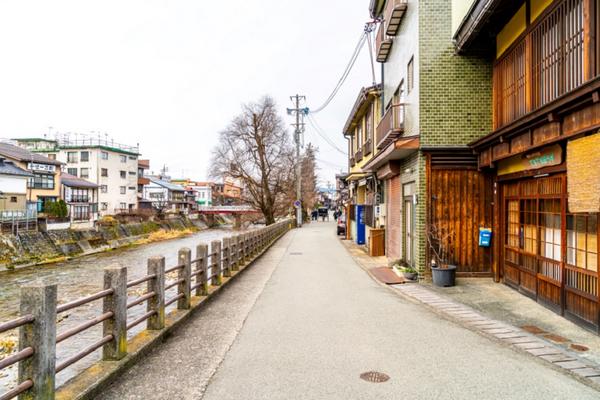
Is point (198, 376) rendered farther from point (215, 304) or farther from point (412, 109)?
point (412, 109)

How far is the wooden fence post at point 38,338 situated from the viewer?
3.65 metres

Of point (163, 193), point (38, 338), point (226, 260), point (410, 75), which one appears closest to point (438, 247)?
point (410, 75)

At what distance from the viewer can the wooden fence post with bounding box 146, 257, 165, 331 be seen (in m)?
6.38

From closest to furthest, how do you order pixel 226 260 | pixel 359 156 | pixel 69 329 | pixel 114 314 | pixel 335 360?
pixel 114 314 < pixel 335 360 < pixel 69 329 < pixel 226 260 < pixel 359 156

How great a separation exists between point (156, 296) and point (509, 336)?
5.12m

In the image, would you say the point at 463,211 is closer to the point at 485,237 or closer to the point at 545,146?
the point at 485,237

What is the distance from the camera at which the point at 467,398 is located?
4324 mm

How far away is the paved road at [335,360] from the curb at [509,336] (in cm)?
17

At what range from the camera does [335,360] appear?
17.9 feet

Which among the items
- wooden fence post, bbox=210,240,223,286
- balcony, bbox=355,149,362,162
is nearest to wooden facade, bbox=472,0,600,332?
wooden fence post, bbox=210,240,223,286

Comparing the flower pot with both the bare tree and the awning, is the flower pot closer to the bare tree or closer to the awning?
the awning

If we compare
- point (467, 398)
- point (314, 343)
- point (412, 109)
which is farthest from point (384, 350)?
point (412, 109)

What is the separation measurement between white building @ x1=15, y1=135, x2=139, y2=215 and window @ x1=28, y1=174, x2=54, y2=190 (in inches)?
443

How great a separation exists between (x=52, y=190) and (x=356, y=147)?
3594 cm
